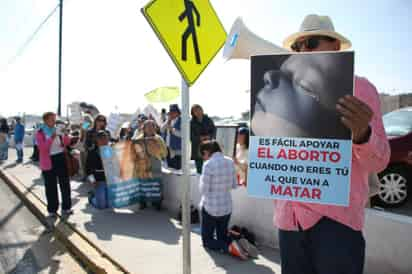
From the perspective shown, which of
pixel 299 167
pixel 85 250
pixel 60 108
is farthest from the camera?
pixel 60 108

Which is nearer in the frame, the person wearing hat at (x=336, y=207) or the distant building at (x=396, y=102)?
the person wearing hat at (x=336, y=207)

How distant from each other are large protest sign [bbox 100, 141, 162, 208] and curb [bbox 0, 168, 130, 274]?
0.93 metres

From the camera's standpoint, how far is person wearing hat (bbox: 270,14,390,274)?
5.07 ft

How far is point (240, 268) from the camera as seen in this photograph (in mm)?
3871

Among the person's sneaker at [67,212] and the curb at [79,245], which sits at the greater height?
the person's sneaker at [67,212]

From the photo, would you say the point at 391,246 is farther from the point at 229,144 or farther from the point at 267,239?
the point at 229,144

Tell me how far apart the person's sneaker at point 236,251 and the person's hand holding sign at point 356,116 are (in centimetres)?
284

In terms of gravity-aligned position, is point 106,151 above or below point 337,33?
below

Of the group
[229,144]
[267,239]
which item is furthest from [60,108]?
[267,239]

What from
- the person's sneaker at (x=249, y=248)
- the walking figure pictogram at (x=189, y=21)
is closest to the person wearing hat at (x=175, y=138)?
the person's sneaker at (x=249, y=248)

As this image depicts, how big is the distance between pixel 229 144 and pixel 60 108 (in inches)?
632

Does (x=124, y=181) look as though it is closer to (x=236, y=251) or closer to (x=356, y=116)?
(x=236, y=251)

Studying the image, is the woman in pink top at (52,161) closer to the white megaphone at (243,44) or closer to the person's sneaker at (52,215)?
the person's sneaker at (52,215)

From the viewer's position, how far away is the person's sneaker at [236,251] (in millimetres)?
4082
